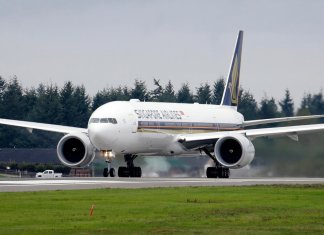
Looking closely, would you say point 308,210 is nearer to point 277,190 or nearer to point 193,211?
point 193,211

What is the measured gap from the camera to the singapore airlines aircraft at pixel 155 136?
59.0 meters

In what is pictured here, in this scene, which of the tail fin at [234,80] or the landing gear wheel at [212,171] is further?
the tail fin at [234,80]

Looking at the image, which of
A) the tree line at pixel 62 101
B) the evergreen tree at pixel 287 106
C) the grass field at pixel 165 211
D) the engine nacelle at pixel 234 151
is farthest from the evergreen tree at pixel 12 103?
the grass field at pixel 165 211

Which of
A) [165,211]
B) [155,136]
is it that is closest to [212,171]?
[155,136]

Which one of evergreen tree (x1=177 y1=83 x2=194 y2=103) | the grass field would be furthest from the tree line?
the grass field

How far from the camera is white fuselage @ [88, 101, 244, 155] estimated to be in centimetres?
5872

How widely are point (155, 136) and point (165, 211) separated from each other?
31.3 meters

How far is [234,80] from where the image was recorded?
7350 cm

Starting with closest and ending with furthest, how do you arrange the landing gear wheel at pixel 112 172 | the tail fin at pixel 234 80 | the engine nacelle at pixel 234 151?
the engine nacelle at pixel 234 151
the landing gear wheel at pixel 112 172
the tail fin at pixel 234 80

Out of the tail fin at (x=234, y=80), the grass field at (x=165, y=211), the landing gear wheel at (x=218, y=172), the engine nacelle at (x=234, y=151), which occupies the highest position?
the tail fin at (x=234, y=80)

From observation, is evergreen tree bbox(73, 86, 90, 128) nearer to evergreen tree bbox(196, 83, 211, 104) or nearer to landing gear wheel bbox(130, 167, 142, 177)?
evergreen tree bbox(196, 83, 211, 104)

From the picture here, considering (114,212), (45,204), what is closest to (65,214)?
(114,212)

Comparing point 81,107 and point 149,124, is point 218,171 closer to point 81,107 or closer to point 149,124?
point 149,124

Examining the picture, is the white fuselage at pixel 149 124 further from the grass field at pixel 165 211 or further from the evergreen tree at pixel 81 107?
the evergreen tree at pixel 81 107
